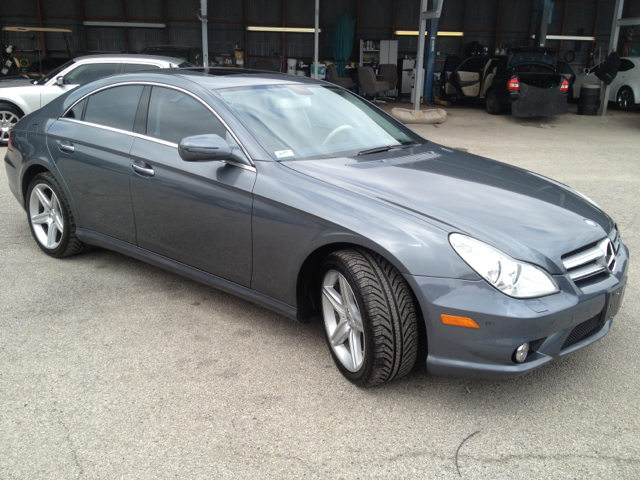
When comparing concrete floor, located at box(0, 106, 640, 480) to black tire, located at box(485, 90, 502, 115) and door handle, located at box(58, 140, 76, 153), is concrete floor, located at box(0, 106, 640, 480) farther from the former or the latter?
black tire, located at box(485, 90, 502, 115)

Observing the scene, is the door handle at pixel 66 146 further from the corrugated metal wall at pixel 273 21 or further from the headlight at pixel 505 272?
the corrugated metal wall at pixel 273 21

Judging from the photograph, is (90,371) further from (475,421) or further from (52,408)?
(475,421)

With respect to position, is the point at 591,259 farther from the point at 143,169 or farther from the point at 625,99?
the point at 625,99

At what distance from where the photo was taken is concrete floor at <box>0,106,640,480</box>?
236cm

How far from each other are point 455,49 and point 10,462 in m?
24.2

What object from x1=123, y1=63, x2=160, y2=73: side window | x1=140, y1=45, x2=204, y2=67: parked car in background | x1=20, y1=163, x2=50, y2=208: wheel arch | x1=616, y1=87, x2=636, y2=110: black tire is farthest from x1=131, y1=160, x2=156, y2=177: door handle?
x1=616, y1=87, x2=636, y2=110: black tire

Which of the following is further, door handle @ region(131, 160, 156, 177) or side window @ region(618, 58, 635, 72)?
side window @ region(618, 58, 635, 72)

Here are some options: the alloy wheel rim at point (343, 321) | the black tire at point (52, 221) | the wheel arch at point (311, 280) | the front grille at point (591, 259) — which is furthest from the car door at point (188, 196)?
the front grille at point (591, 259)

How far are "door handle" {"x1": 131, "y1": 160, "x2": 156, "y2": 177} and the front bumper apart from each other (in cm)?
189

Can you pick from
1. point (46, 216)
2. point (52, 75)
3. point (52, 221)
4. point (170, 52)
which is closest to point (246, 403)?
point (52, 221)

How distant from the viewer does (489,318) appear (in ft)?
7.97

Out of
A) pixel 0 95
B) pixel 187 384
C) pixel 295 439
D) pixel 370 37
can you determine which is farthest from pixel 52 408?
pixel 370 37

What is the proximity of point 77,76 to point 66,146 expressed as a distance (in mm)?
6243

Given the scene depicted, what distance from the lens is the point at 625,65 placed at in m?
16.5
